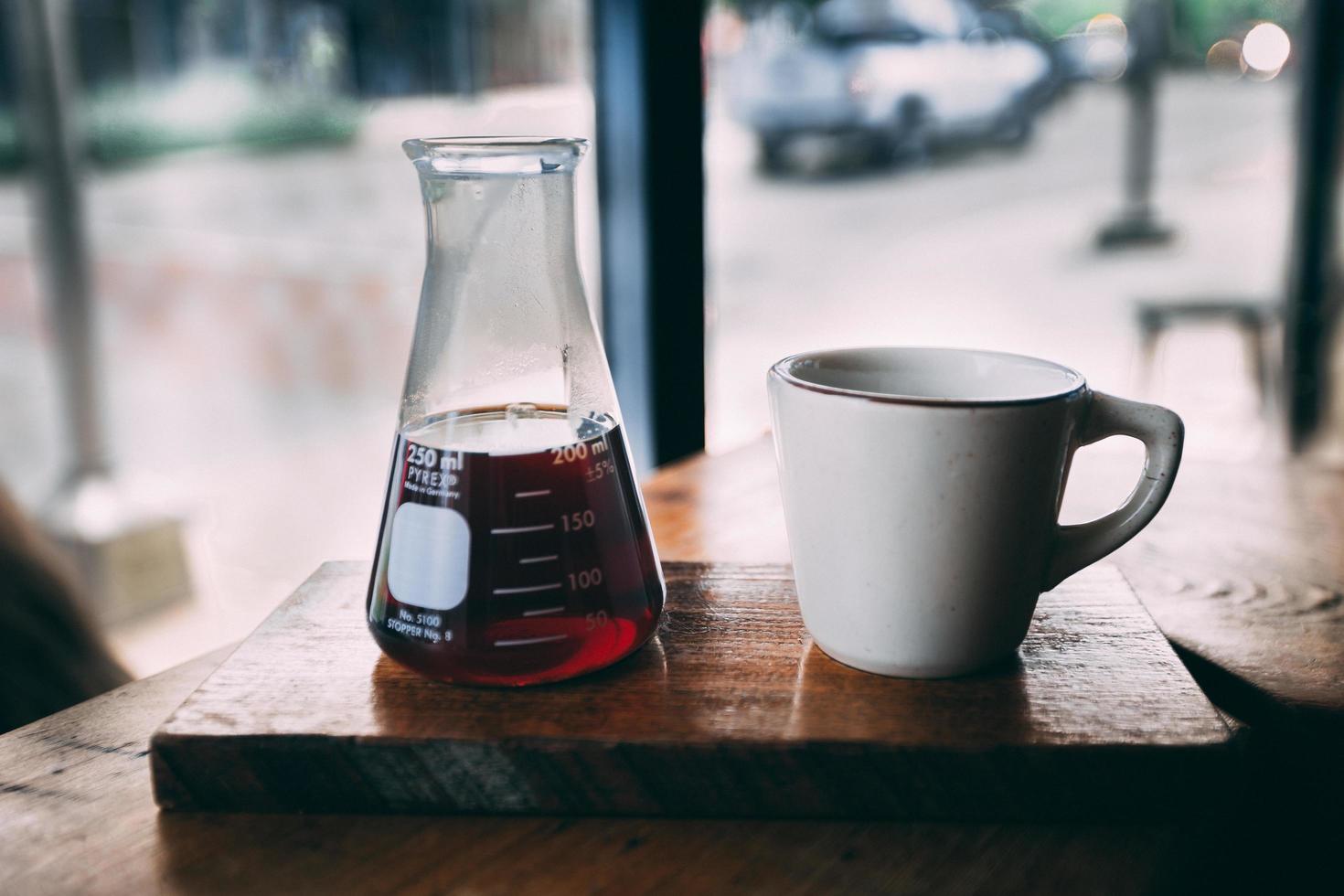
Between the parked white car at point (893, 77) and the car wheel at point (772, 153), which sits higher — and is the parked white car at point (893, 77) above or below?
above

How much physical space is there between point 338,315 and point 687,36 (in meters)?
3.41

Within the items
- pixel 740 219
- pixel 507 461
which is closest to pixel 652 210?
pixel 507 461

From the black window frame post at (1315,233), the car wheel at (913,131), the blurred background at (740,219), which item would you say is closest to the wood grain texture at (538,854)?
the blurred background at (740,219)

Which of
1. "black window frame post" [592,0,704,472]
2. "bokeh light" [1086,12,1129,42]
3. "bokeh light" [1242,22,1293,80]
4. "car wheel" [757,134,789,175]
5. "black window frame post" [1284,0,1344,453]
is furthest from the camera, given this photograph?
"car wheel" [757,134,789,175]

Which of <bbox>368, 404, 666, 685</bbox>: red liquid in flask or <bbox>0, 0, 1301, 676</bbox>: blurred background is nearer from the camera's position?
<bbox>368, 404, 666, 685</bbox>: red liquid in flask

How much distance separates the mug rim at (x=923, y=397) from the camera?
0.50 m

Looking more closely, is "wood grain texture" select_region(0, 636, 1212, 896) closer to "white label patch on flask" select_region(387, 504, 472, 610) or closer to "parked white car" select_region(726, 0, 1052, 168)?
"white label patch on flask" select_region(387, 504, 472, 610)

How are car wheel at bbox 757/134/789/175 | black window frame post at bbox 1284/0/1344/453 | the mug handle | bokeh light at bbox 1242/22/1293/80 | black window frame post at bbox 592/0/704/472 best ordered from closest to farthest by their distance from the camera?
the mug handle, black window frame post at bbox 592/0/704/472, black window frame post at bbox 1284/0/1344/453, bokeh light at bbox 1242/22/1293/80, car wheel at bbox 757/134/789/175

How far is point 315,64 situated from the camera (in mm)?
4258

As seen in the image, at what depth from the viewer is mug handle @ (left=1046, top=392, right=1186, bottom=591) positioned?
55 centimetres

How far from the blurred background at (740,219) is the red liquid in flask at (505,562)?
1723 millimetres

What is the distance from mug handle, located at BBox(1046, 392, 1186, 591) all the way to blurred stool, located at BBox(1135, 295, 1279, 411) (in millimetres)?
2402

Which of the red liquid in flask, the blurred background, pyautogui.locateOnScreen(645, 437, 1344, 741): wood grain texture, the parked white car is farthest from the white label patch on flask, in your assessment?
the parked white car

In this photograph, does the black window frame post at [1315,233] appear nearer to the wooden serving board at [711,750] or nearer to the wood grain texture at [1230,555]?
the wood grain texture at [1230,555]
